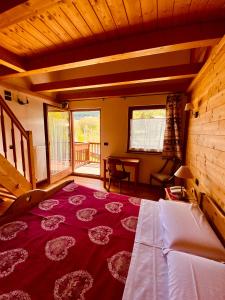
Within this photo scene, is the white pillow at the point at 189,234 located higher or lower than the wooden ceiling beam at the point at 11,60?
lower

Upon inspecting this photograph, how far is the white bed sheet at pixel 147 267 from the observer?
0.81 meters

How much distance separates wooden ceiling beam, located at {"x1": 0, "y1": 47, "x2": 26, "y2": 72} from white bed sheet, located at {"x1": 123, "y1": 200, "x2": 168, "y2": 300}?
2676mm

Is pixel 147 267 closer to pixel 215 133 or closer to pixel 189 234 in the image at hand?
pixel 189 234

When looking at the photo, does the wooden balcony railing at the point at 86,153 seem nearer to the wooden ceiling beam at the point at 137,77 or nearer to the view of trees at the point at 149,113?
the view of trees at the point at 149,113

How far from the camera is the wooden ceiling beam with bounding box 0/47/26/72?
6.77ft

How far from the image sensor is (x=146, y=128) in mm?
3906

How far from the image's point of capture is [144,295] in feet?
2.63

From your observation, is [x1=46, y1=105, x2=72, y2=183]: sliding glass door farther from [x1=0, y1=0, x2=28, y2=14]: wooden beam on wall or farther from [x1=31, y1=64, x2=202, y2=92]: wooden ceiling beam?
[x1=0, y1=0, x2=28, y2=14]: wooden beam on wall

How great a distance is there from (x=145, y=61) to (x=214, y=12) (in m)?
2.19

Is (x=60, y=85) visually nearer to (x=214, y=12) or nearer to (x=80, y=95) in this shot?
(x=80, y=95)

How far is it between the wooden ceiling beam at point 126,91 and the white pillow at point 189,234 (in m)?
2.62

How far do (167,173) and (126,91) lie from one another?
222 cm

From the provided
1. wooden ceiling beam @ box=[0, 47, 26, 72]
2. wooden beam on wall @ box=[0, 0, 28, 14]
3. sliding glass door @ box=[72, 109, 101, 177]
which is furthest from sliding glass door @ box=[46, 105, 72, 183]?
wooden beam on wall @ box=[0, 0, 28, 14]

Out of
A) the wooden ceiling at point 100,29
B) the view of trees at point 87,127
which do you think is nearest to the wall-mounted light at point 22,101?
the wooden ceiling at point 100,29
